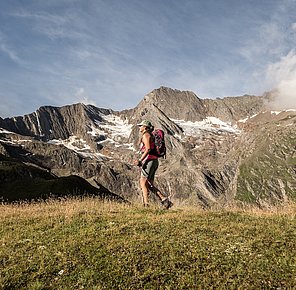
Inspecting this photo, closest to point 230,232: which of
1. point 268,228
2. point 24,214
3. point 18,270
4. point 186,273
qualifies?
point 268,228

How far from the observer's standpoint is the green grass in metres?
8.19

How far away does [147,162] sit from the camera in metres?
16.2

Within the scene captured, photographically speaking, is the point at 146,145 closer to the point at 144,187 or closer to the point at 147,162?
the point at 147,162

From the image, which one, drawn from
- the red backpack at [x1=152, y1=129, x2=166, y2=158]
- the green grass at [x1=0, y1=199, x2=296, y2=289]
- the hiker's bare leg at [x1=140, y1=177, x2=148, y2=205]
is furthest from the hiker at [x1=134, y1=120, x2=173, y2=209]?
the green grass at [x1=0, y1=199, x2=296, y2=289]

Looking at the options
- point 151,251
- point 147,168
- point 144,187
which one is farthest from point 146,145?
point 151,251

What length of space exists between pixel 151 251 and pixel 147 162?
6888 millimetres

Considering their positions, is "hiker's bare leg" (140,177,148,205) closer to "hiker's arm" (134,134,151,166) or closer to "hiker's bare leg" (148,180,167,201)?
"hiker's bare leg" (148,180,167,201)

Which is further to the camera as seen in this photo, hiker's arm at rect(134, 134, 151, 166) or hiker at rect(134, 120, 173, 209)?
hiker at rect(134, 120, 173, 209)

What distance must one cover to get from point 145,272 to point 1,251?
4739 millimetres

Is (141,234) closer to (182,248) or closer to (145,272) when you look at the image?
(182,248)

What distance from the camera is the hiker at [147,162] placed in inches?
623

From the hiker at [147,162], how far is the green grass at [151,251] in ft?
6.34

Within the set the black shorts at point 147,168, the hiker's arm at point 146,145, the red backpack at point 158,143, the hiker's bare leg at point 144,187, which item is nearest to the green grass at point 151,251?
the hiker's bare leg at point 144,187

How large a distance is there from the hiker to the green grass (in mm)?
1933
